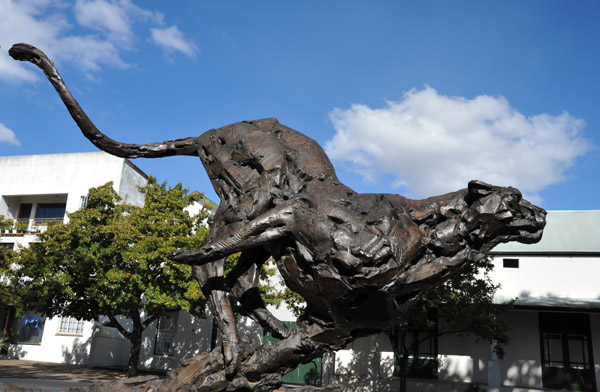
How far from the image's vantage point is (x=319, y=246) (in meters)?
3.95

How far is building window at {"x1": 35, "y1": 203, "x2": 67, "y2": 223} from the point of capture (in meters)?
26.1

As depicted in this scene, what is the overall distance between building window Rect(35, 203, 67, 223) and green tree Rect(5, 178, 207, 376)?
323 inches

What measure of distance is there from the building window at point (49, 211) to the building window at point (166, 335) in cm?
785

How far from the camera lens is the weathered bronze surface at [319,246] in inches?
153

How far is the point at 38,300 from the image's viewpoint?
17.1 m

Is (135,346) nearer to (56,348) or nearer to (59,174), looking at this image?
(56,348)

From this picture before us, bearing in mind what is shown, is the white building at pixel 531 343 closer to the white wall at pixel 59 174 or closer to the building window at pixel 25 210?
the white wall at pixel 59 174

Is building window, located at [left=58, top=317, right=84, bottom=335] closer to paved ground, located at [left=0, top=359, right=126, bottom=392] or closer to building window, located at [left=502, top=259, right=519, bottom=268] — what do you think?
paved ground, located at [left=0, top=359, right=126, bottom=392]

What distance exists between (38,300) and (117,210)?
3.81 m

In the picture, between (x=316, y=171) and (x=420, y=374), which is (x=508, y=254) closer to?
(x=420, y=374)

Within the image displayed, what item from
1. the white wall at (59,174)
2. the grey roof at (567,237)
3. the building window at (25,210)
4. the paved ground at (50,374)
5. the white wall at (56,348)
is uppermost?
the white wall at (59,174)

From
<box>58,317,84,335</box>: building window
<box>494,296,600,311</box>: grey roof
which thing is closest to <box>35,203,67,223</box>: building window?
<box>58,317,84,335</box>: building window

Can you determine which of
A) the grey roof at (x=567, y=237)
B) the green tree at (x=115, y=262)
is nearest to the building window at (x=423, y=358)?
the grey roof at (x=567, y=237)

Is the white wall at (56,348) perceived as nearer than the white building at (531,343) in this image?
No
